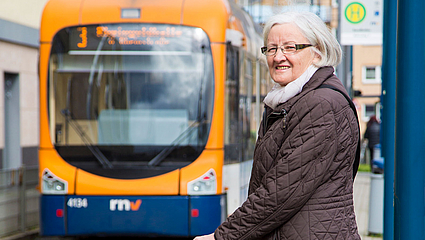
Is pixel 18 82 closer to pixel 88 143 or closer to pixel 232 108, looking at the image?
pixel 88 143

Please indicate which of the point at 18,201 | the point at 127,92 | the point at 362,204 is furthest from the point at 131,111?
the point at 362,204

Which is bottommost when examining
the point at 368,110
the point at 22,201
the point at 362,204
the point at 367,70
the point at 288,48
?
the point at 362,204

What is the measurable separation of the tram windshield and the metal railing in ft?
4.36

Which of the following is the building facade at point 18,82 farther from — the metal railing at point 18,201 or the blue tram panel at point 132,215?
the blue tram panel at point 132,215

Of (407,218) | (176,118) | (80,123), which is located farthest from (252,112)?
(407,218)

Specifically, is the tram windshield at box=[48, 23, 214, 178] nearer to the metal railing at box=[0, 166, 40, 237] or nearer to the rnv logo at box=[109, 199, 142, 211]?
the rnv logo at box=[109, 199, 142, 211]

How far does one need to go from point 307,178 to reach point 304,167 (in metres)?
0.04

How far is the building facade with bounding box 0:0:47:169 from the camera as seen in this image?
547 inches

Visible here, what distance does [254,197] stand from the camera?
209 cm

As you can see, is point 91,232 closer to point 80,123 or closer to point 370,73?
point 80,123

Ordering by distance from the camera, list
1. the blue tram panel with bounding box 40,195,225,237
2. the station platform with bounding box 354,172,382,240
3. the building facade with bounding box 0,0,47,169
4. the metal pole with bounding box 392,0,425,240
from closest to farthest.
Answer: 1. the metal pole with bounding box 392,0,425,240
2. the blue tram panel with bounding box 40,195,225,237
3. the station platform with bounding box 354,172,382,240
4. the building facade with bounding box 0,0,47,169

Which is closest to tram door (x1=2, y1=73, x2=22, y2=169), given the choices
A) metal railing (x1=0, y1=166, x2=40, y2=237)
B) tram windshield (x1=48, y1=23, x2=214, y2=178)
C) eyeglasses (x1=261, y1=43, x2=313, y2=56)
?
metal railing (x1=0, y1=166, x2=40, y2=237)

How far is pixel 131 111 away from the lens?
6820mm

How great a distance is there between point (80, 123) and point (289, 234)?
5.05 meters
